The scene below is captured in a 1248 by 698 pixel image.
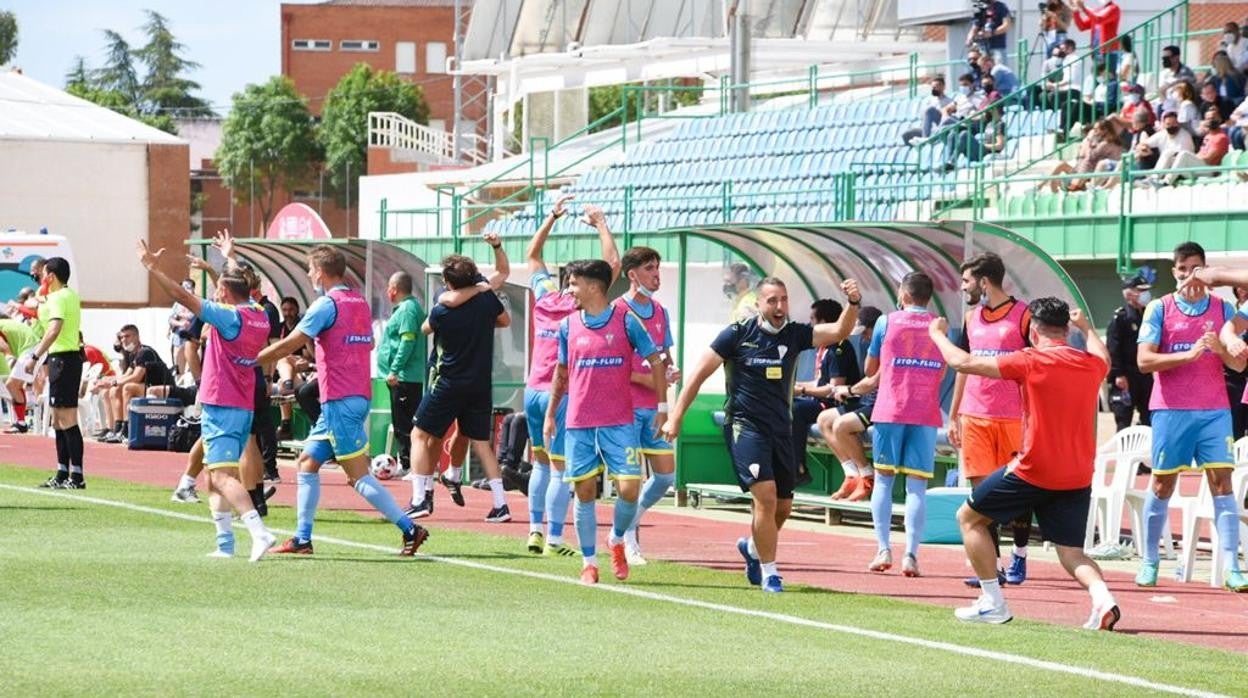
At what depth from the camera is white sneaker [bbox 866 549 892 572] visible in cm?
1462

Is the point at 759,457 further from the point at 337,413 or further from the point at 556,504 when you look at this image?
the point at 337,413

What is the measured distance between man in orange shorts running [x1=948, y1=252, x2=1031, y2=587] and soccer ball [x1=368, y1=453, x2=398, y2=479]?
917 centimetres

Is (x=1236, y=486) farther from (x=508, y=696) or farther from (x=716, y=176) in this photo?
(x=716, y=176)

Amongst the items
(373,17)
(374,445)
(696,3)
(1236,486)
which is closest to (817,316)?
(1236,486)

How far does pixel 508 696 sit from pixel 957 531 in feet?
28.0

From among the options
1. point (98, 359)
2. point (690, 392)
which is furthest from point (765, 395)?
point (98, 359)

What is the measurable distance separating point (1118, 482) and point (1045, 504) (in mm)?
4860

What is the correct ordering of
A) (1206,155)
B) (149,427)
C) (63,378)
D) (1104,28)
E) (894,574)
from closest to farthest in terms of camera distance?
(894,574), (63,378), (1206,155), (149,427), (1104,28)

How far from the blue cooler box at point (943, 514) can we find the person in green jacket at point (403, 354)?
5.26 metres

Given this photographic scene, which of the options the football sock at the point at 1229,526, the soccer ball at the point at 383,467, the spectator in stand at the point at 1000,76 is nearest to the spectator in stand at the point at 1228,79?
the spectator in stand at the point at 1000,76

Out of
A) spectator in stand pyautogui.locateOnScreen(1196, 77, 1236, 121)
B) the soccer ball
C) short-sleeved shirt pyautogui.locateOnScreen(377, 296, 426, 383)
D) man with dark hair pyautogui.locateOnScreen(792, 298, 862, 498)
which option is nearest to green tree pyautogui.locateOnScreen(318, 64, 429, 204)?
spectator in stand pyautogui.locateOnScreen(1196, 77, 1236, 121)

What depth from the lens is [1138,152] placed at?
24.4 metres

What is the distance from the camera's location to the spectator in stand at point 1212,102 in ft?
81.5

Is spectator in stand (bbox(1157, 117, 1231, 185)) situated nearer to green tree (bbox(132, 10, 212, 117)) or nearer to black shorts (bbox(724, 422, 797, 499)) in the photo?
black shorts (bbox(724, 422, 797, 499))
